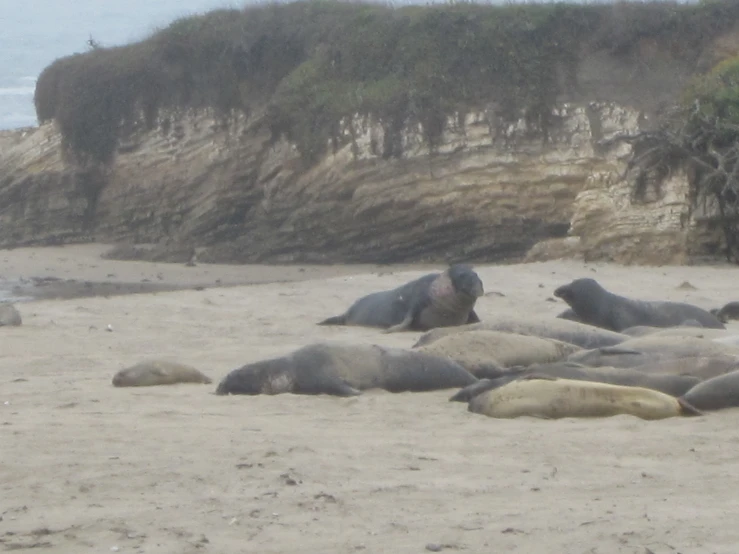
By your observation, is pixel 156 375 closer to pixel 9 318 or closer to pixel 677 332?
pixel 677 332

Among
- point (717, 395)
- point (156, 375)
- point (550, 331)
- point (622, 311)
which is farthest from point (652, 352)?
point (622, 311)

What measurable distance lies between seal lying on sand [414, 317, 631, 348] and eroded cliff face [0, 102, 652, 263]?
9.22m

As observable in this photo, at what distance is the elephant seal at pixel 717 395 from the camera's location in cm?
566

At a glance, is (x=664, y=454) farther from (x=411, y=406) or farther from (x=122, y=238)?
(x=122, y=238)

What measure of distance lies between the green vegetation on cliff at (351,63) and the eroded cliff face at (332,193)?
1.30 ft

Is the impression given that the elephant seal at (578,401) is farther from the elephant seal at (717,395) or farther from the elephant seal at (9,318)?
the elephant seal at (9,318)

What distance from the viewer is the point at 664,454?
4734 millimetres

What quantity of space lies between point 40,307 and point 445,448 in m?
8.08

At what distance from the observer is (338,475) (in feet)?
14.4

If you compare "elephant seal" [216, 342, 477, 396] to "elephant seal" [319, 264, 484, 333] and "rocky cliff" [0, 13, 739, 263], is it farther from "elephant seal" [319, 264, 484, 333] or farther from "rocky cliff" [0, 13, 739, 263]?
"rocky cliff" [0, 13, 739, 263]

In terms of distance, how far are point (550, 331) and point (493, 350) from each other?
971mm

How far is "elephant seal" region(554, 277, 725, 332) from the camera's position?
374 inches

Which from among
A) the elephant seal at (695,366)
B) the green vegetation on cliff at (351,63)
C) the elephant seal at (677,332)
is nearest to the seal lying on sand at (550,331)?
the elephant seal at (677,332)

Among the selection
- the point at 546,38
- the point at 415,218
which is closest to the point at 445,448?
the point at 415,218
